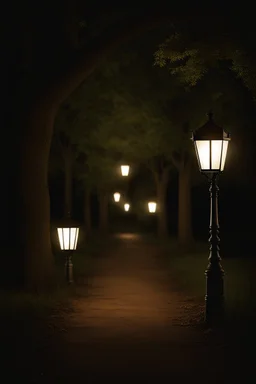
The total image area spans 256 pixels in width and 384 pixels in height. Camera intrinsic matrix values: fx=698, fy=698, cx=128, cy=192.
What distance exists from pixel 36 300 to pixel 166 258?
13249mm

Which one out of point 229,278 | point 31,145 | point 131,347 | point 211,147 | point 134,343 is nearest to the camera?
point 131,347

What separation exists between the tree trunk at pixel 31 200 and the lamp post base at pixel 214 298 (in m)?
4.98

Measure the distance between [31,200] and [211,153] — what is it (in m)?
5.19

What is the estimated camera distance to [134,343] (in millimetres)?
9773

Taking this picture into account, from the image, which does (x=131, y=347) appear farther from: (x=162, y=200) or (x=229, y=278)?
(x=162, y=200)

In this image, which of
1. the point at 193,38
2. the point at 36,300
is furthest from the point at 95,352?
the point at 193,38

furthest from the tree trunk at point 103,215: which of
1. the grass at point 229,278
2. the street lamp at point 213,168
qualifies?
the street lamp at point 213,168

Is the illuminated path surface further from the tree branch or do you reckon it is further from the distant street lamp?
the tree branch

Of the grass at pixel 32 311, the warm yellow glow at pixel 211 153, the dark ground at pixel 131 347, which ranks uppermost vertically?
the warm yellow glow at pixel 211 153

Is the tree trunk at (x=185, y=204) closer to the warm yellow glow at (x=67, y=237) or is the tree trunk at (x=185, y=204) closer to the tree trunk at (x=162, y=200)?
the tree trunk at (x=162, y=200)

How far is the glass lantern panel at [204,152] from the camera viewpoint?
37.2 ft

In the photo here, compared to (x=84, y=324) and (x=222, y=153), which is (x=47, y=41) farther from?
(x=84, y=324)

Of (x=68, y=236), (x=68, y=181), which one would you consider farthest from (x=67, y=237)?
(x=68, y=181)

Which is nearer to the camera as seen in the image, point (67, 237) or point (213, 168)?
point (213, 168)
